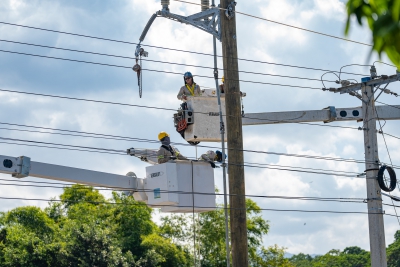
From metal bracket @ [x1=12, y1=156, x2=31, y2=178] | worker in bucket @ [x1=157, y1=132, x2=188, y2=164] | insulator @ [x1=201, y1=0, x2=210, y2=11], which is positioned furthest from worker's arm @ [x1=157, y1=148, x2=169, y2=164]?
insulator @ [x1=201, y1=0, x2=210, y2=11]

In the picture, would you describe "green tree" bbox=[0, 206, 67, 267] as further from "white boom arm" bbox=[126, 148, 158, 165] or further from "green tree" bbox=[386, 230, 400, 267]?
"green tree" bbox=[386, 230, 400, 267]

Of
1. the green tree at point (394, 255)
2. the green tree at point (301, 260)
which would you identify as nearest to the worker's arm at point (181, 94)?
the green tree at point (394, 255)

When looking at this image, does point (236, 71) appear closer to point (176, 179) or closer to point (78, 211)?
point (176, 179)

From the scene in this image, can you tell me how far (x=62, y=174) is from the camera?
13945 mm

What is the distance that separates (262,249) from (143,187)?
3485 centimetres

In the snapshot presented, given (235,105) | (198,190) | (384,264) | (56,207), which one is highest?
(56,207)

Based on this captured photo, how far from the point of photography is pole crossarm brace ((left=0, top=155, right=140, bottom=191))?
1309 centimetres

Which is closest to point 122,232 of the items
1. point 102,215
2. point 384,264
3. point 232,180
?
point 102,215

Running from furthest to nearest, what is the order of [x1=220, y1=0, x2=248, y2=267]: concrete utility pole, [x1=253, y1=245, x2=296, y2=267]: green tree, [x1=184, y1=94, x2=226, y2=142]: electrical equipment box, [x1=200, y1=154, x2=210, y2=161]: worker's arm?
[x1=253, y1=245, x2=296, y2=267]: green tree → [x1=184, y1=94, x2=226, y2=142]: electrical equipment box → [x1=200, y1=154, x2=210, y2=161]: worker's arm → [x1=220, y1=0, x2=248, y2=267]: concrete utility pole

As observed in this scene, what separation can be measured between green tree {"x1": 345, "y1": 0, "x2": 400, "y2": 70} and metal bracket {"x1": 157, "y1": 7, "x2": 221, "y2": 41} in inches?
472

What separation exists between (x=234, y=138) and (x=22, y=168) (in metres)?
3.66

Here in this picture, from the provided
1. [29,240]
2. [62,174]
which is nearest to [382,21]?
[62,174]

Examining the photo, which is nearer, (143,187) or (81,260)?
(143,187)

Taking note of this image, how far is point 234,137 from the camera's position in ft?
46.2
